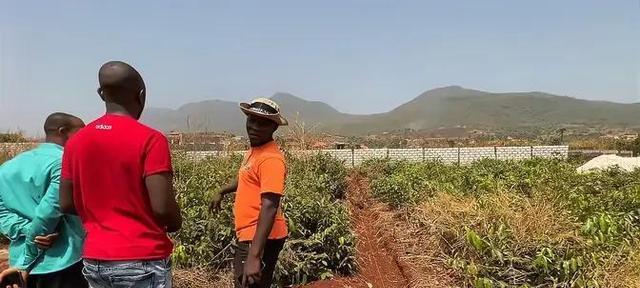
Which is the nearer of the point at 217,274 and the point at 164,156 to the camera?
the point at 164,156

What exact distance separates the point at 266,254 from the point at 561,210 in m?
3.76

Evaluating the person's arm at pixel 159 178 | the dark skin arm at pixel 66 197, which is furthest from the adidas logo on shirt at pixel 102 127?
the dark skin arm at pixel 66 197

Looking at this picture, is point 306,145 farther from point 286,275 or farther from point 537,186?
point 286,275

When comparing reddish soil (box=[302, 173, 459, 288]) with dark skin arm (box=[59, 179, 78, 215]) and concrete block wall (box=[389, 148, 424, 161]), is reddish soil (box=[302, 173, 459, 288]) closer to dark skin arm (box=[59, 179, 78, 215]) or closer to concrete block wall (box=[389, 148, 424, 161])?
dark skin arm (box=[59, 179, 78, 215])

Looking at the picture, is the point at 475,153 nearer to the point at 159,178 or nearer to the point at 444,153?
the point at 444,153

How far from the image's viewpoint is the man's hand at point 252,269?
2412 millimetres

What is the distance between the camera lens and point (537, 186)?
6.75m

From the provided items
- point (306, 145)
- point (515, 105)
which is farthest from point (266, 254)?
point (515, 105)

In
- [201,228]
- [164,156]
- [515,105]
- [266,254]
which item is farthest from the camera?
[515,105]

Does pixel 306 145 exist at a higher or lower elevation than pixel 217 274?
higher

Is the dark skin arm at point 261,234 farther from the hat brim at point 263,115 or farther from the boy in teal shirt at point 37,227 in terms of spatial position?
the boy in teal shirt at point 37,227

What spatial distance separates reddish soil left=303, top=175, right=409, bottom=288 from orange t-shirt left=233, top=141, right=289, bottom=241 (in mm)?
2024

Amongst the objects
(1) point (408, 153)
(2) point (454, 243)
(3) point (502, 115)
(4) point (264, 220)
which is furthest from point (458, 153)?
(3) point (502, 115)

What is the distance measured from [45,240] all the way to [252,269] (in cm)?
92
